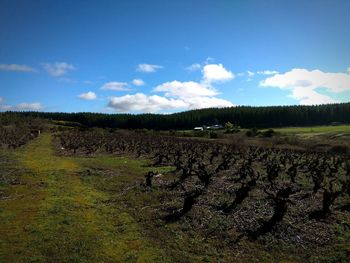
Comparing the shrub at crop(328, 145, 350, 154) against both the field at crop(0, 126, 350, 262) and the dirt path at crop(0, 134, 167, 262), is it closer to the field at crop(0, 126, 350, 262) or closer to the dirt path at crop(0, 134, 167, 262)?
the field at crop(0, 126, 350, 262)

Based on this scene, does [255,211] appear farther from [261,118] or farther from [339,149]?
[261,118]

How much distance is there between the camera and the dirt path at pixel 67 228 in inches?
497

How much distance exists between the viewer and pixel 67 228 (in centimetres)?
1534

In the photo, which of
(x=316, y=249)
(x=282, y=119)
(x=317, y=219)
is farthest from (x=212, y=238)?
(x=282, y=119)

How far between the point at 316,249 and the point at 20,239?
10.7 metres

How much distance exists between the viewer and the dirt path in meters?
12.6

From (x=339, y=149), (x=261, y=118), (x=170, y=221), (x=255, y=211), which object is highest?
(x=261, y=118)

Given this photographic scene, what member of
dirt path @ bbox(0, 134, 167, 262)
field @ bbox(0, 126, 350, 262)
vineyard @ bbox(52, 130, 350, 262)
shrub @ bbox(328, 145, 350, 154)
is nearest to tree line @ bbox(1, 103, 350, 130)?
shrub @ bbox(328, 145, 350, 154)

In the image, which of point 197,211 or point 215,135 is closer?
point 197,211

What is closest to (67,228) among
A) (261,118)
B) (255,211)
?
(255,211)

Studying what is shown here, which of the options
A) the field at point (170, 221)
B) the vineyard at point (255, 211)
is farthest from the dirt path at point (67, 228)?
the vineyard at point (255, 211)

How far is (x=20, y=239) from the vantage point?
14.0m

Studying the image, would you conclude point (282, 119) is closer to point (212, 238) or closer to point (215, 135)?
point (215, 135)

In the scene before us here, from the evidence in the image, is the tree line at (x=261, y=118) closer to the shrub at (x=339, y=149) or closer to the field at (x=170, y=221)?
the shrub at (x=339, y=149)
